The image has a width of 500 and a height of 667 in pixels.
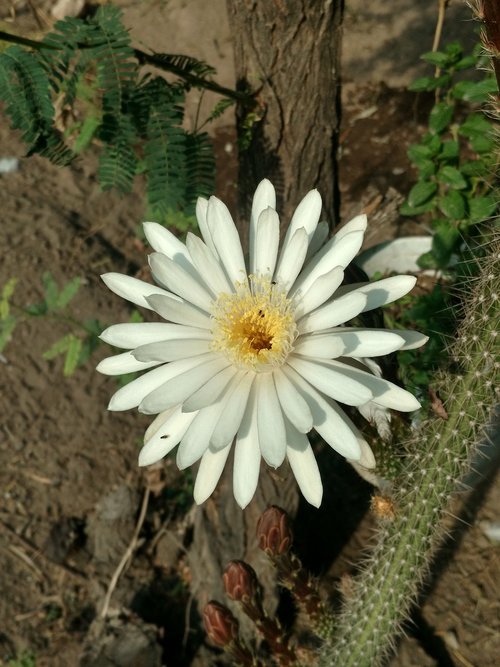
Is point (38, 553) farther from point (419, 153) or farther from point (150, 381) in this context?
point (419, 153)

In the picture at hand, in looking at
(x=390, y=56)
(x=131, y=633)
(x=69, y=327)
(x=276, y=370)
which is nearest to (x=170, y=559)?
(x=131, y=633)

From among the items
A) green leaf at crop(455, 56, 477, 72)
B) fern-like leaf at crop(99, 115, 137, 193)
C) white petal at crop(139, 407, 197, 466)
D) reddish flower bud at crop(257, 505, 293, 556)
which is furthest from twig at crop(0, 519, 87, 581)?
green leaf at crop(455, 56, 477, 72)

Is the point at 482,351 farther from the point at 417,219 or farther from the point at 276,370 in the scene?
the point at 417,219

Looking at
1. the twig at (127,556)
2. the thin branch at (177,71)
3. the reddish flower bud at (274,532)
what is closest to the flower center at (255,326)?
the reddish flower bud at (274,532)

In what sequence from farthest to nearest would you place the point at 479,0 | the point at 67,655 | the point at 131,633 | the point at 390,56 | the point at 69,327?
the point at 390,56
the point at 69,327
the point at 67,655
the point at 131,633
the point at 479,0

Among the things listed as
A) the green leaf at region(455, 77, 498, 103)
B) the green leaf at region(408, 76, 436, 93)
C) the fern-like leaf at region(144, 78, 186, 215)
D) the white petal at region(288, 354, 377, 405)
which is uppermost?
the green leaf at region(408, 76, 436, 93)

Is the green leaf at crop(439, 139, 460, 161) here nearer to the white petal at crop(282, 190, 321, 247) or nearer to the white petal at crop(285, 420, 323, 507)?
the white petal at crop(282, 190, 321, 247)

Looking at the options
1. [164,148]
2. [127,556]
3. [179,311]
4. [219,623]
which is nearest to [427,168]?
[164,148]

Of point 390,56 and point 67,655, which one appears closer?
point 67,655
